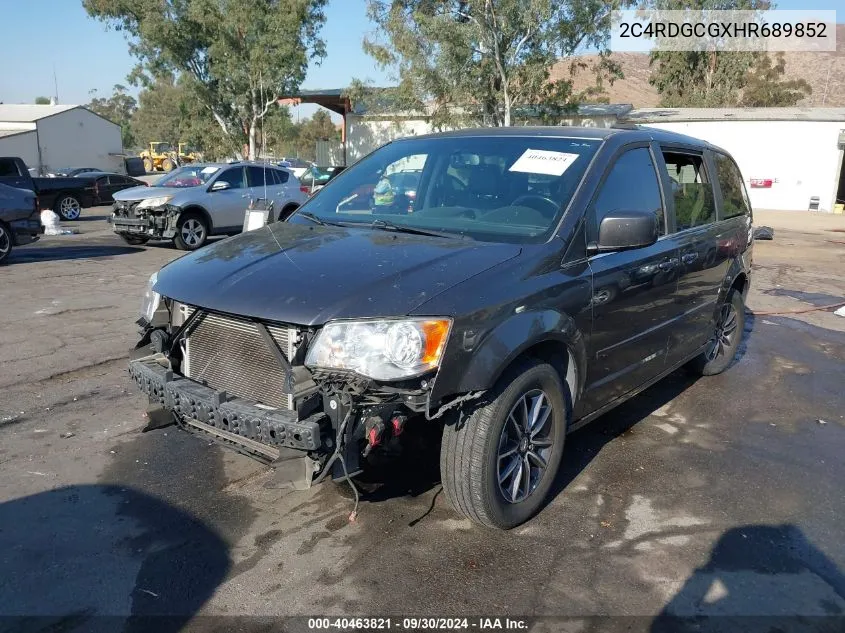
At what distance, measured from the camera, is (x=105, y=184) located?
22719mm

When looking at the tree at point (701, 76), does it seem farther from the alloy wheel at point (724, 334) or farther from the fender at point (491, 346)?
the fender at point (491, 346)

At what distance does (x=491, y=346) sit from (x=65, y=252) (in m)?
12.3

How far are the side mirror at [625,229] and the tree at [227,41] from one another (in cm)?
2653

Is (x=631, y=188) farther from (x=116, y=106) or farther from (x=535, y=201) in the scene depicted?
(x=116, y=106)

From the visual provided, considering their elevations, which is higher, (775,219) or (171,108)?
(171,108)

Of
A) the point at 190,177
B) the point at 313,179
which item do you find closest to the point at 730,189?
the point at 190,177

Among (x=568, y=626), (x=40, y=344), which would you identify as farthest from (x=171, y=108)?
(x=568, y=626)

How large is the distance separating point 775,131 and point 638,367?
2922cm

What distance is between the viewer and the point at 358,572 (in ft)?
9.89

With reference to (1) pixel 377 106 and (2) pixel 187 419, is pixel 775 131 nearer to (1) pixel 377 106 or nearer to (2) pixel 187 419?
(1) pixel 377 106

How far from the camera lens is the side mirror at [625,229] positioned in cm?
347

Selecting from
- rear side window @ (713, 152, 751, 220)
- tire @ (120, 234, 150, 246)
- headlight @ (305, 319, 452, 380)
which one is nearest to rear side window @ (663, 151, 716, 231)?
rear side window @ (713, 152, 751, 220)

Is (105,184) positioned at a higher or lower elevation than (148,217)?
higher

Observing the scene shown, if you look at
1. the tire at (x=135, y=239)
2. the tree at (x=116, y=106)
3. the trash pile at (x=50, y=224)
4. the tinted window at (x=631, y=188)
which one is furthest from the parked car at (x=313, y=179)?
the tree at (x=116, y=106)
